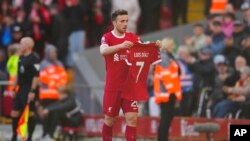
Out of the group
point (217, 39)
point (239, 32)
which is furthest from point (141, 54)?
point (217, 39)

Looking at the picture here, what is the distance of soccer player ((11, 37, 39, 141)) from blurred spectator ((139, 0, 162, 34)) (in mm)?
7106

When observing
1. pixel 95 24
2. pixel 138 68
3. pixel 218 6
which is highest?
pixel 218 6

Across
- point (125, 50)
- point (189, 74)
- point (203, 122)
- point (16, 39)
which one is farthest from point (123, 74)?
point (16, 39)

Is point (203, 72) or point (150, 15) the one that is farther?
point (150, 15)

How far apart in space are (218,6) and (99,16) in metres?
3.66

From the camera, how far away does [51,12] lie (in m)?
27.9

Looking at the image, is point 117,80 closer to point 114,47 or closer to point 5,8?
point 114,47

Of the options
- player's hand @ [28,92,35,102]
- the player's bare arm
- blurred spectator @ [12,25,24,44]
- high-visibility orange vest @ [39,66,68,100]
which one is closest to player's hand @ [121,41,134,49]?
the player's bare arm

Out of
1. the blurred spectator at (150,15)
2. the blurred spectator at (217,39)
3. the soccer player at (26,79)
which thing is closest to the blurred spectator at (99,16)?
the blurred spectator at (150,15)

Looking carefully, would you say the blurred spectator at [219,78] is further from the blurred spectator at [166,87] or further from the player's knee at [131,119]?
the player's knee at [131,119]

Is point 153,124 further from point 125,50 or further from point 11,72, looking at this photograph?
point 125,50

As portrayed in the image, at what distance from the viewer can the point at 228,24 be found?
24859 millimetres

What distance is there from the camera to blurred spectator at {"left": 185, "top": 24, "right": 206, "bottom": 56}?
2471cm

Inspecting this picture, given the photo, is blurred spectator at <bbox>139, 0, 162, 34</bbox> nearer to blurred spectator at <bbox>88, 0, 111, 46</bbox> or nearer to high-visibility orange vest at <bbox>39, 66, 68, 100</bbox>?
blurred spectator at <bbox>88, 0, 111, 46</bbox>
